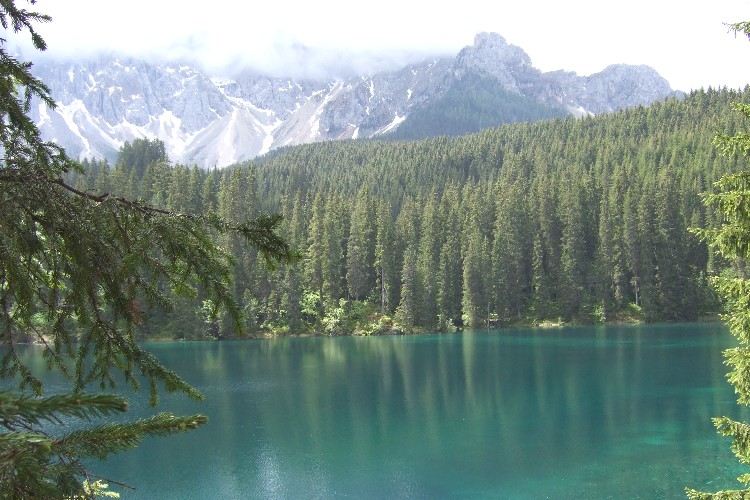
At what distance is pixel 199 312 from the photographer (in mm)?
69000

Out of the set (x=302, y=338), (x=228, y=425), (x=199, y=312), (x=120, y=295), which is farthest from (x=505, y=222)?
(x=120, y=295)

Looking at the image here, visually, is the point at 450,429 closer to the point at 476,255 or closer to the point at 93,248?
the point at 93,248

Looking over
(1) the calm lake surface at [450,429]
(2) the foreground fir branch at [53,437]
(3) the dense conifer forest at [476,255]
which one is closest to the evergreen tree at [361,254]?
(3) the dense conifer forest at [476,255]

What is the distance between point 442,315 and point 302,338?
58.0 feet

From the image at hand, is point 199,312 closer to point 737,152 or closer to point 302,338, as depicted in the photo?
point 302,338

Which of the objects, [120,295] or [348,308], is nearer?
[120,295]

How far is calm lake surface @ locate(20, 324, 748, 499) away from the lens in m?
20.9

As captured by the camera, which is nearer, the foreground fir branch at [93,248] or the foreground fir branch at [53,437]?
the foreground fir branch at [53,437]

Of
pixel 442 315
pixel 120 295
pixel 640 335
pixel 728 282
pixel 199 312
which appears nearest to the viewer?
pixel 120 295

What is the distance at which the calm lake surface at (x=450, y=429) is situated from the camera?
68.5ft

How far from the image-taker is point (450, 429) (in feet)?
90.1

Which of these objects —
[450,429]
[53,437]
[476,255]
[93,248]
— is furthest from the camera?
[476,255]

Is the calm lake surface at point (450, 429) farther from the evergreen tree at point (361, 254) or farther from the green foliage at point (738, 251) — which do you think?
the evergreen tree at point (361, 254)

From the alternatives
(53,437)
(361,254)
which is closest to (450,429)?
(53,437)
